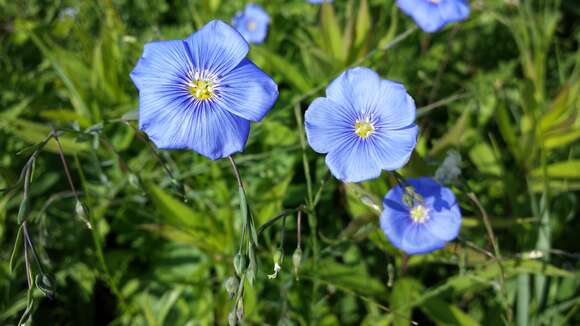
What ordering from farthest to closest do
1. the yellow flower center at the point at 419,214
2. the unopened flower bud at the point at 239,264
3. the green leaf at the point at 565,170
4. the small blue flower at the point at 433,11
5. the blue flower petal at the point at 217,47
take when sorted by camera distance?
1. the green leaf at the point at 565,170
2. the small blue flower at the point at 433,11
3. the yellow flower center at the point at 419,214
4. the blue flower petal at the point at 217,47
5. the unopened flower bud at the point at 239,264

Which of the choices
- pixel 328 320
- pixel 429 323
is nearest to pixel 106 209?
pixel 328 320

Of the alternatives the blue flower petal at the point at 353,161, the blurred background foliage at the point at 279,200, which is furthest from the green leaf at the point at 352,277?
the blue flower petal at the point at 353,161

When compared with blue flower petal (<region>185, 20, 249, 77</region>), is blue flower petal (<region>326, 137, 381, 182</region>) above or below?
below

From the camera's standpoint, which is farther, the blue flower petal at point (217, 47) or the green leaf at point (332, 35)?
the green leaf at point (332, 35)

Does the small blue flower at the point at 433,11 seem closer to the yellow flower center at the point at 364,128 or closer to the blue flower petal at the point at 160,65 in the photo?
the yellow flower center at the point at 364,128

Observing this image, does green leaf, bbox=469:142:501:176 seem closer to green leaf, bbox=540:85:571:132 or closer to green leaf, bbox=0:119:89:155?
green leaf, bbox=540:85:571:132

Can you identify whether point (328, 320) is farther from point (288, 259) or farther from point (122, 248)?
point (122, 248)

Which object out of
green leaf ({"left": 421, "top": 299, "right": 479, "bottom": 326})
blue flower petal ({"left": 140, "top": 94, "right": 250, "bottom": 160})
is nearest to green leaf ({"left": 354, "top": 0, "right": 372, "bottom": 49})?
green leaf ({"left": 421, "top": 299, "right": 479, "bottom": 326})

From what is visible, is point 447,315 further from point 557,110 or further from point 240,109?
point 240,109
